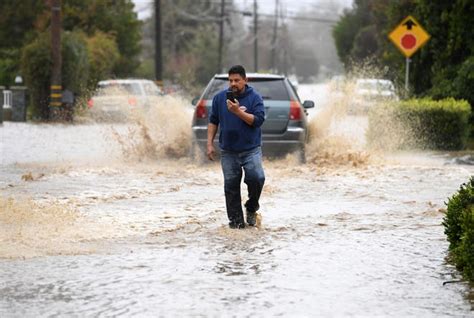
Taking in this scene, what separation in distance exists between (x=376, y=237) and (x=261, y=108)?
1692 mm

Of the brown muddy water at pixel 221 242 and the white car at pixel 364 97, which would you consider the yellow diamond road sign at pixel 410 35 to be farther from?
the brown muddy water at pixel 221 242

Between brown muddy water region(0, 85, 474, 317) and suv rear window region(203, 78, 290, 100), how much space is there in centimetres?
111

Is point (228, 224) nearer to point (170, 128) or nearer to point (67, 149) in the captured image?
point (170, 128)

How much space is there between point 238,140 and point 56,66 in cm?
2828

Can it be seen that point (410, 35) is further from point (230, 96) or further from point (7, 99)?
point (7, 99)

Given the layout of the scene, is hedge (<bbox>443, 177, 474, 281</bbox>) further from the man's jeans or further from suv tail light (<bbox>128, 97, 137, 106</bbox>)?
suv tail light (<bbox>128, 97, 137, 106</bbox>)

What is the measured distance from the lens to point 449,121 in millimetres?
24453

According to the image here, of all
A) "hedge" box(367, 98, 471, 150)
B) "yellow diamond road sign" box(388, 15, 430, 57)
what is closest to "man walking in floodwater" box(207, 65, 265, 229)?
"hedge" box(367, 98, 471, 150)

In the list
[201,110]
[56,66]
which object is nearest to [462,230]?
[201,110]

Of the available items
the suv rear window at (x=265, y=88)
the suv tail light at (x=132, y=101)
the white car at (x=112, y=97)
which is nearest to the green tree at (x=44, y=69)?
the white car at (x=112, y=97)

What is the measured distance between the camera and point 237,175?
11.6 meters

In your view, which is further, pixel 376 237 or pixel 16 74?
pixel 16 74

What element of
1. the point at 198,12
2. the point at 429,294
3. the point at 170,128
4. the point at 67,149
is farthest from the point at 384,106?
the point at 198,12

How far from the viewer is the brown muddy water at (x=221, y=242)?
7867mm
